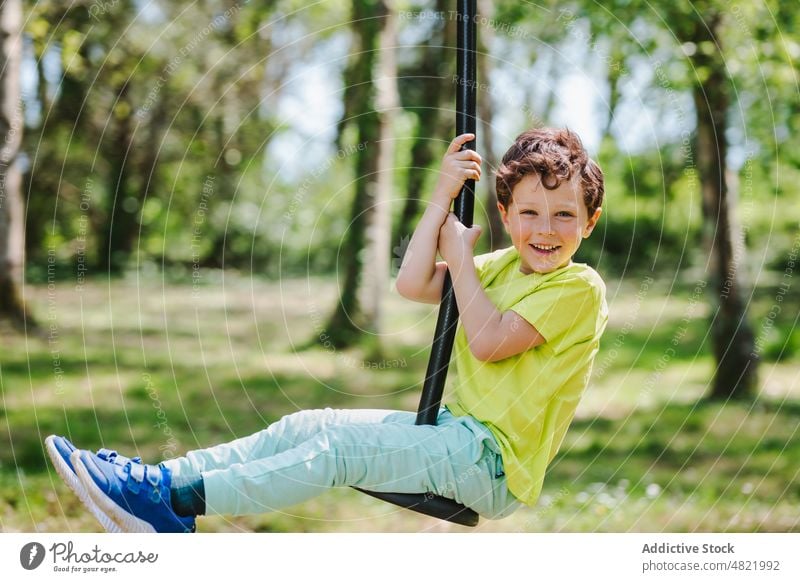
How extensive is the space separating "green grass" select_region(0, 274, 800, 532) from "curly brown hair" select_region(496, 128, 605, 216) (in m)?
3.02

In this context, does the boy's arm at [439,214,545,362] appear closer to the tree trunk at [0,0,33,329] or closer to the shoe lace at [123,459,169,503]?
the shoe lace at [123,459,169,503]

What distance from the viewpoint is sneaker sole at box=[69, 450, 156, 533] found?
253 cm

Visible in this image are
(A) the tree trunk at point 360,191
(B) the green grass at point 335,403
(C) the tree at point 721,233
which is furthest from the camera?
(A) the tree trunk at point 360,191

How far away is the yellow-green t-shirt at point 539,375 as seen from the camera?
282cm

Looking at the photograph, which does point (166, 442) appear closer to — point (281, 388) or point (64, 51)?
point (281, 388)

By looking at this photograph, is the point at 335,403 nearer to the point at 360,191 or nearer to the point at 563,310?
the point at 360,191

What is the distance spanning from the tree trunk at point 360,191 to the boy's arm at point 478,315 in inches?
211

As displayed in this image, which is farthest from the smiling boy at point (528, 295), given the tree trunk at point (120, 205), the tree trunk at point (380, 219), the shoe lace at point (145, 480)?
the tree trunk at point (120, 205)

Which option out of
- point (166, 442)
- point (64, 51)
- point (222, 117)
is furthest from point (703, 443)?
point (222, 117)

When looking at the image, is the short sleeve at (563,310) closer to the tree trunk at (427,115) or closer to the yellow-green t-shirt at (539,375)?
the yellow-green t-shirt at (539,375)

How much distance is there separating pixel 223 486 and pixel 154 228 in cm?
1123

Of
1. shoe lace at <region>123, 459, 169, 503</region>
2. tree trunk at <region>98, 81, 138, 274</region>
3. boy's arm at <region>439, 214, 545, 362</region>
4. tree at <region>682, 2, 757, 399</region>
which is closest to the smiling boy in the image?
boy's arm at <region>439, 214, 545, 362</region>

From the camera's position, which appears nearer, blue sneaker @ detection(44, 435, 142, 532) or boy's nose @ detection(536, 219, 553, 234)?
blue sneaker @ detection(44, 435, 142, 532)

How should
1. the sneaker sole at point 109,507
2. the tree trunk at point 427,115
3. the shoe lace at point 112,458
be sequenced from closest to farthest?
the sneaker sole at point 109,507
the shoe lace at point 112,458
the tree trunk at point 427,115
